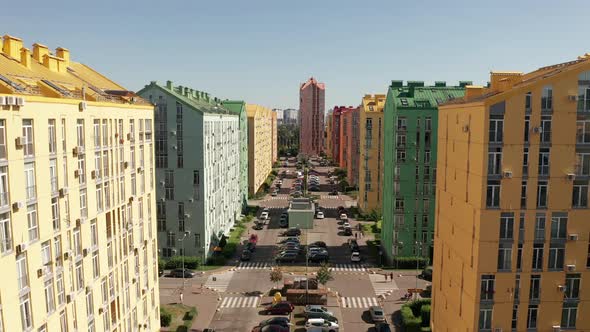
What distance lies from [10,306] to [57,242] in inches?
184

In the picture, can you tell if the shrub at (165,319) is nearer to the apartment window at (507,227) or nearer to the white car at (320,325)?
the white car at (320,325)

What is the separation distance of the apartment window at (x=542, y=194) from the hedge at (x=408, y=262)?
32.9 meters

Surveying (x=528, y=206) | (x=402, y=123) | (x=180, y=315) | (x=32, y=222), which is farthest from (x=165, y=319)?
(x=402, y=123)

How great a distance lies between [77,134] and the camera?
2533 centimetres

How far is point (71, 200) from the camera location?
2475 centimetres

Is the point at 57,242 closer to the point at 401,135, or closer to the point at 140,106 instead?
the point at 140,106

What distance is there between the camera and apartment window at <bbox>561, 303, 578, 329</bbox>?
31.7 m

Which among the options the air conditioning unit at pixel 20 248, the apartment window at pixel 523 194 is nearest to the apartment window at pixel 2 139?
the air conditioning unit at pixel 20 248

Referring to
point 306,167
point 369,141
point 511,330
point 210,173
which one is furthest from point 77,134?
point 306,167

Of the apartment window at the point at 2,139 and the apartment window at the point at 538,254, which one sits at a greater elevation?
the apartment window at the point at 2,139

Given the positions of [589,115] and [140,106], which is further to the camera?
[140,106]

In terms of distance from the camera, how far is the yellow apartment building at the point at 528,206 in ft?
96.5

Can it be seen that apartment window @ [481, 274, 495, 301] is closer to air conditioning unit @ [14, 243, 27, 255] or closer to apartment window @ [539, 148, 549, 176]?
apartment window @ [539, 148, 549, 176]

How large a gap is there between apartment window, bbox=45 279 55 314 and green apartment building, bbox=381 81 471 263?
47.1 meters
